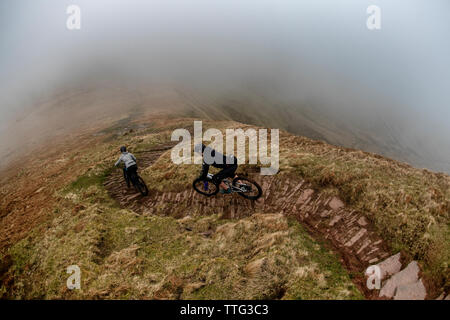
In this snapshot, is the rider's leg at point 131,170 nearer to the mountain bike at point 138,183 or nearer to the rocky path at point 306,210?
the mountain bike at point 138,183

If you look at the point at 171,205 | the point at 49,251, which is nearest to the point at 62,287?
the point at 49,251

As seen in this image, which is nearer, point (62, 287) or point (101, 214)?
point (62, 287)

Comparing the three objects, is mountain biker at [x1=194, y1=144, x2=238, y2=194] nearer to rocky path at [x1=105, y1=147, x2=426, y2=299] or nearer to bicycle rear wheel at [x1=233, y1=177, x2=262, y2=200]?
bicycle rear wheel at [x1=233, y1=177, x2=262, y2=200]

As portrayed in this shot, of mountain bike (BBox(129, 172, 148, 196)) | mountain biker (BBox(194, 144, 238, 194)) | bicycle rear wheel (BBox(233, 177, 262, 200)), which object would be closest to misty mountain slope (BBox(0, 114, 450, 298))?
mountain bike (BBox(129, 172, 148, 196))

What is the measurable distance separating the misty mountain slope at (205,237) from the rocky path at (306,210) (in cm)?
21

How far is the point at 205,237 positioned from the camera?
1143 cm

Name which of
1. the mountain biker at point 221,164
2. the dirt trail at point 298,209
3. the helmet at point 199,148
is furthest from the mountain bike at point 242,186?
the helmet at point 199,148

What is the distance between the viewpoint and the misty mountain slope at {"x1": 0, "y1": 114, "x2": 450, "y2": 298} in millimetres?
8695

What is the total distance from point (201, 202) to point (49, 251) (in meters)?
7.81

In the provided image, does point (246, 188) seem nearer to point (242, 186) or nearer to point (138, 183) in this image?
point (242, 186)

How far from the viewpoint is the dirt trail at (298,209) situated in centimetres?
953

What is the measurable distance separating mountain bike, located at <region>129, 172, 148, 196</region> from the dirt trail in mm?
438
